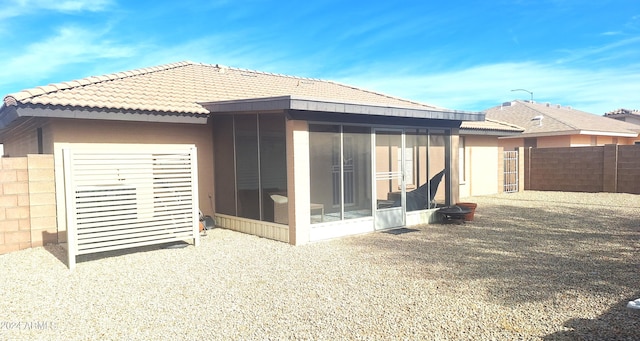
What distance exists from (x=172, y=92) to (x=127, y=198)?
12.1 feet

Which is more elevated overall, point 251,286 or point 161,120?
point 161,120

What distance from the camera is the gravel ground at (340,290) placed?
4320mm

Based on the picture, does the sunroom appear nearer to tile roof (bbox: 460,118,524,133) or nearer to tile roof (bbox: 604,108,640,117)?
tile roof (bbox: 460,118,524,133)

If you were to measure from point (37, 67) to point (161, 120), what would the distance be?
14380mm

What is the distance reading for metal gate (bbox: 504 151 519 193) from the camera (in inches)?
723

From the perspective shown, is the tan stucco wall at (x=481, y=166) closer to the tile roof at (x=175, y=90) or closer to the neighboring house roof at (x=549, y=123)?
the tile roof at (x=175, y=90)

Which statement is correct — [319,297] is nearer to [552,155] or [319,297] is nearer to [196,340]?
[196,340]

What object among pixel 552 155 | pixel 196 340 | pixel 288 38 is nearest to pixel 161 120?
pixel 196 340

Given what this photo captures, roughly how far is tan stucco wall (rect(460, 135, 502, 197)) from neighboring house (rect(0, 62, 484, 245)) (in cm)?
590

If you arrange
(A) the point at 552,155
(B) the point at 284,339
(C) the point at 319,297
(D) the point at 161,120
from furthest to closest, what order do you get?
1. (A) the point at 552,155
2. (D) the point at 161,120
3. (C) the point at 319,297
4. (B) the point at 284,339

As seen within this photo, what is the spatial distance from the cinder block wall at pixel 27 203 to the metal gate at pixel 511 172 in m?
16.5

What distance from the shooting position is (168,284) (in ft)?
19.2

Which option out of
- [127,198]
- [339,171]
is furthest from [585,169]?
[127,198]

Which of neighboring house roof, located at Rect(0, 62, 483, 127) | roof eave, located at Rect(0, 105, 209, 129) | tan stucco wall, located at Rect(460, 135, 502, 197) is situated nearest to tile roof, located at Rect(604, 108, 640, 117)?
tan stucco wall, located at Rect(460, 135, 502, 197)
